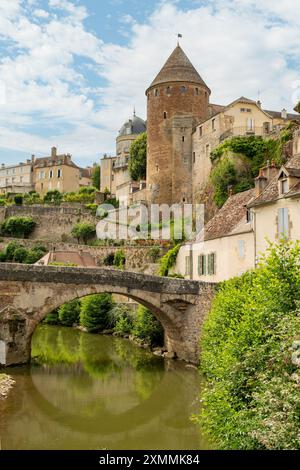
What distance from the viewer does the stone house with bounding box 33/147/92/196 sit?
65.4 m

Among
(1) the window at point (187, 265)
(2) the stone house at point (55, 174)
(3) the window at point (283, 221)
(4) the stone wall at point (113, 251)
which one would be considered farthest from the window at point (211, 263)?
(2) the stone house at point (55, 174)

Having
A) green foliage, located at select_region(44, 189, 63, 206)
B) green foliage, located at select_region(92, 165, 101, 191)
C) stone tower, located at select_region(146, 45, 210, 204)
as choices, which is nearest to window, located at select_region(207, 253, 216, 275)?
stone tower, located at select_region(146, 45, 210, 204)

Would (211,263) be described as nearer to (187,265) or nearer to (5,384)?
(187,265)

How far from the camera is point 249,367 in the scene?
9.23 m

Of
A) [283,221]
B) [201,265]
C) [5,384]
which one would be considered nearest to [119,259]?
[201,265]

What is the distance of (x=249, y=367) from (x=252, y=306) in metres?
1.67

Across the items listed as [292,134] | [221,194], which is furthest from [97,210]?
[292,134]

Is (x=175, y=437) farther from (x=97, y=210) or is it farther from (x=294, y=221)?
(x=97, y=210)

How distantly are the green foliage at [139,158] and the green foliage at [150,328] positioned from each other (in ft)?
90.4

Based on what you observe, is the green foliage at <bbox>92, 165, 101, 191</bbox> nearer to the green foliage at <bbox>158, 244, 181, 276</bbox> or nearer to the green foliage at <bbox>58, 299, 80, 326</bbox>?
the green foliage at <bbox>58, 299, 80, 326</bbox>

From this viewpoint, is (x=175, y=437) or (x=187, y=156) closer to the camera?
(x=175, y=437)

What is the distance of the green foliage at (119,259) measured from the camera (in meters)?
35.0

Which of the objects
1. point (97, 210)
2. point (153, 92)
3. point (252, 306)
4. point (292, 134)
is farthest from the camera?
point (97, 210)

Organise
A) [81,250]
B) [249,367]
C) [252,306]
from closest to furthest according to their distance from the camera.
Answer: [249,367] < [252,306] < [81,250]
